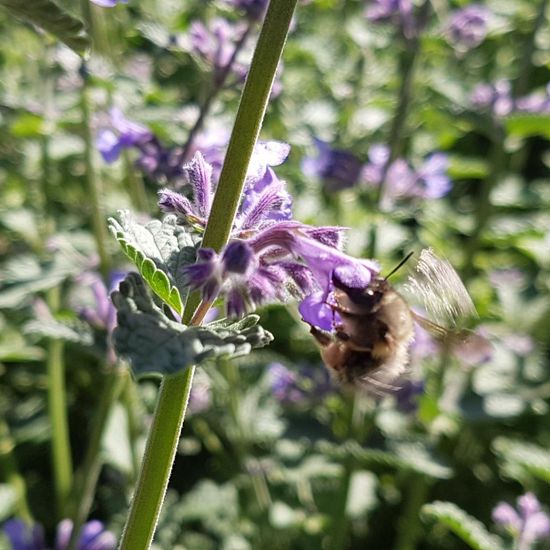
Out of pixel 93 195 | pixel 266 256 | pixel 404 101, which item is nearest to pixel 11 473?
pixel 93 195

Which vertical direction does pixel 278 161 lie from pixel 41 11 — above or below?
below

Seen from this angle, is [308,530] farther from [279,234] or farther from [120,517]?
[279,234]

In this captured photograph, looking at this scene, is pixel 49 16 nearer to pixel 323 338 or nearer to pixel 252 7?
pixel 323 338

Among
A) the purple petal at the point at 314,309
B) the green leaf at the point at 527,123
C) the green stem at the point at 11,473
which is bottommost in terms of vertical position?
the green stem at the point at 11,473

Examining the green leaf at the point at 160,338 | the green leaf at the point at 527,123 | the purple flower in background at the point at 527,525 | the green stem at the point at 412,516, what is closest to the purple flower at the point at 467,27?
the green leaf at the point at 527,123

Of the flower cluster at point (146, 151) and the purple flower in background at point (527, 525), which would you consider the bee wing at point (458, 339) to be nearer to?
the flower cluster at point (146, 151)

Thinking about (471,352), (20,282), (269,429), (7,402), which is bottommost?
(7,402)

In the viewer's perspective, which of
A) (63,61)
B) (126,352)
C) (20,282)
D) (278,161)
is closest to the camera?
(126,352)

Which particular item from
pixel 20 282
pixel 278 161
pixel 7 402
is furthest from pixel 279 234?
pixel 7 402
